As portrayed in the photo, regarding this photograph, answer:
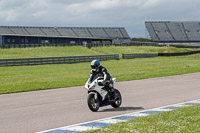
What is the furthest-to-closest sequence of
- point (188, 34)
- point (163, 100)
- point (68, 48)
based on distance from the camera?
point (188, 34) → point (68, 48) → point (163, 100)

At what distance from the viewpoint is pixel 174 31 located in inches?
4924

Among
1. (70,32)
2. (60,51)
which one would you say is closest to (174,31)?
(70,32)

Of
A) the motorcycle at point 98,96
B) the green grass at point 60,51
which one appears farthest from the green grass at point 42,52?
the motorcycle at point 98,96

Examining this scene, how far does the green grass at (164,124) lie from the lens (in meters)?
7.64

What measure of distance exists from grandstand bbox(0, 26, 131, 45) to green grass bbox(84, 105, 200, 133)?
7265 centimetres

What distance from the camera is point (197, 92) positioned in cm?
1585

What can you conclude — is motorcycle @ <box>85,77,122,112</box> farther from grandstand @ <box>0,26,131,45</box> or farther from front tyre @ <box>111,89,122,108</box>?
grandstand @ <box>0,26,131,45</box>

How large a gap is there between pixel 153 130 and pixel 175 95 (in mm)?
7533

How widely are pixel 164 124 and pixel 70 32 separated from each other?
4187 inches

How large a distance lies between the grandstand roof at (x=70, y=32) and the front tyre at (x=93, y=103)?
80.8 meters

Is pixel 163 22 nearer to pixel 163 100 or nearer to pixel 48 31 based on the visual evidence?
pixel 48 31

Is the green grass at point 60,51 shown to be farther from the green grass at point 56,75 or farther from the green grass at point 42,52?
the green grass at point 56,75

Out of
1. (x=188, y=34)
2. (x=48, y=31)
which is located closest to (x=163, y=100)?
(x=48, y=31)

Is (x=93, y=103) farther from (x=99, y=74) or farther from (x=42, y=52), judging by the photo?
(x=42, y=52)
